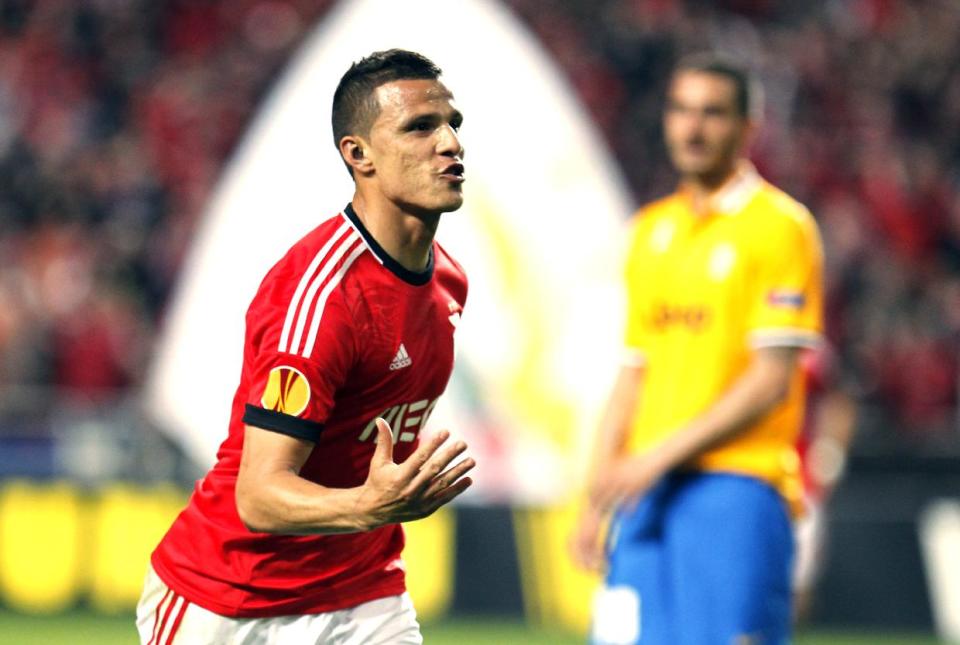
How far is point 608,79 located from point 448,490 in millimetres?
13163

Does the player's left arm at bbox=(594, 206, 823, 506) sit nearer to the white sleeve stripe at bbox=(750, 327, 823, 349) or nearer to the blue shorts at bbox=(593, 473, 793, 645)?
the white sleeve stripe at bbox=(750, 327, 823, 349)

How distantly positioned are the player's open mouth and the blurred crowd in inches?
303

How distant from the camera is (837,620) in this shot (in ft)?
32.2

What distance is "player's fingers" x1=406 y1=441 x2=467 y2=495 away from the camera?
10.4 feet

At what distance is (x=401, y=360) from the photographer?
144 inches

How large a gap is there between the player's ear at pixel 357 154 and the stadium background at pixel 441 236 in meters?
5.92

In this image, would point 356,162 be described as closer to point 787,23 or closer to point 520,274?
point 520,274

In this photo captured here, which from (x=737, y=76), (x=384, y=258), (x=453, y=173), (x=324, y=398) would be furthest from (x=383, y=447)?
(x=737, y=76)

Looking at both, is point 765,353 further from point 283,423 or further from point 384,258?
point 283,423

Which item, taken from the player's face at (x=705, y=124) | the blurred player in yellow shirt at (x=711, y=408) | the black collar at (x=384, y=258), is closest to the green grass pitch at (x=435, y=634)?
the blurred player in yellow shirt at (x=711, y=408)

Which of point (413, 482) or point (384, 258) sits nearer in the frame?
point (413, 482)

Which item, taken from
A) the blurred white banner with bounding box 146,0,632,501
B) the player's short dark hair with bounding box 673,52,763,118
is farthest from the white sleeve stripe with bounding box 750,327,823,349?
the blurred white banner with bounding box 146,0,632,501

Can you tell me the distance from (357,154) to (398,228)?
0.19 meters

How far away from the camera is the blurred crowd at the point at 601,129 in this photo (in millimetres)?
12648
